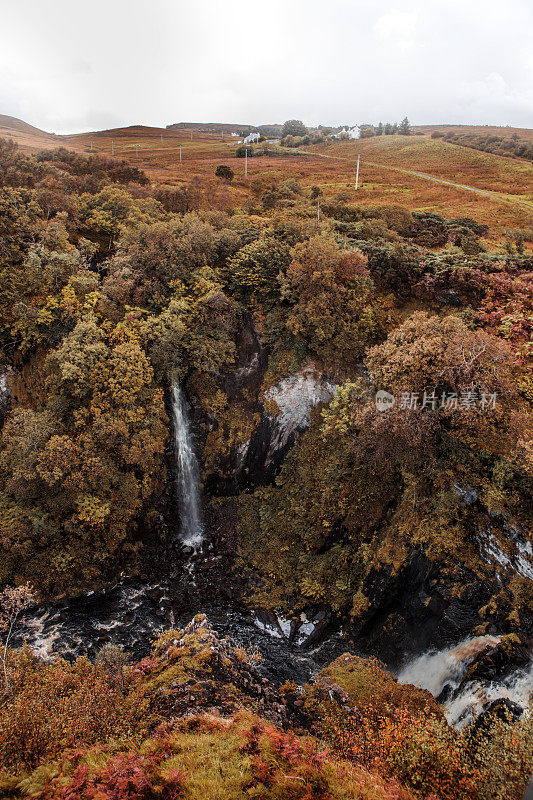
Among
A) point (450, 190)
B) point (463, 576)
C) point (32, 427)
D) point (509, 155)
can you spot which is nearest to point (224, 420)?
point (32, 427)

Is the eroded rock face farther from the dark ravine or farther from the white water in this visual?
the white water

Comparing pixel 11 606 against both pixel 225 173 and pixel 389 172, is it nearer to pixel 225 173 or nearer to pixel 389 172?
pixel 225 173

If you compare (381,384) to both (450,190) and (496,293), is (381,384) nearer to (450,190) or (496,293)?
(496,293)

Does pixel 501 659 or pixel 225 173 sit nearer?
pixel 501 659

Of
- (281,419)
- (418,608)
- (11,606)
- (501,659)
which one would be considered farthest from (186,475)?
(501,659)

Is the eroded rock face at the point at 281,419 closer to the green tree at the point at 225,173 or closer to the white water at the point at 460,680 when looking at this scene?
the white water at the point at 460,680

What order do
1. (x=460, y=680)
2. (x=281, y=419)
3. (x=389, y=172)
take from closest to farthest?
1. (x=460, y=680)
2. (x=281, y=419)
3. (x=389, y=172)

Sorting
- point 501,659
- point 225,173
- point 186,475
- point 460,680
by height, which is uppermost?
point 225,173
